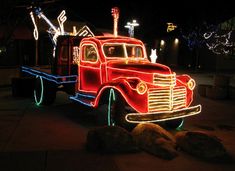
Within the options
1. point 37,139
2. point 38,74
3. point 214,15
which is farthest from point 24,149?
point 214,15

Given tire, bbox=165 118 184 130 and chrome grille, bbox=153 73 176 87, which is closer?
chrome grille, bbox=153 73 176 87

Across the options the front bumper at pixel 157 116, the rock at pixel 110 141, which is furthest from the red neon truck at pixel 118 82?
the rock at pixel 110 141

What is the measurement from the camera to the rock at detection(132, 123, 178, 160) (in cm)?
782

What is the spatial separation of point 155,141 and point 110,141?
0.83 meters

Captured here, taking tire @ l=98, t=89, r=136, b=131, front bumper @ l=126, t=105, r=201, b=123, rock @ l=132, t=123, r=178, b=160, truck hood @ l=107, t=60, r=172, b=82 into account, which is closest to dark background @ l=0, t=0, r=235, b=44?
truck hood @ l=107, t=60, r=172, b=82

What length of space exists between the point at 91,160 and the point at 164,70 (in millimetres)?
3246

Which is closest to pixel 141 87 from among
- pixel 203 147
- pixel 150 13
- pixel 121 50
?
pixel 203 147

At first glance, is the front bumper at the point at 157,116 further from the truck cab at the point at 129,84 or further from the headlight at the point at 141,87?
the headlight at the point at 141,87

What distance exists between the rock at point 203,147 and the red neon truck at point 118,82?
44.5 inches

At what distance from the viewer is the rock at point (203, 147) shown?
770cm

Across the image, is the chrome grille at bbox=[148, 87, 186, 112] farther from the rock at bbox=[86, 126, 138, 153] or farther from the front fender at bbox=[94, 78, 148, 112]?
the rock at bbox=[86, 126, 138, 153]

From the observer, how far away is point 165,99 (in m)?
9.66

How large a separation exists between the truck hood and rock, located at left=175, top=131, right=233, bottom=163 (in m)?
1.97

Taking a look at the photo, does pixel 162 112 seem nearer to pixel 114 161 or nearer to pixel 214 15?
pixel 114 161
